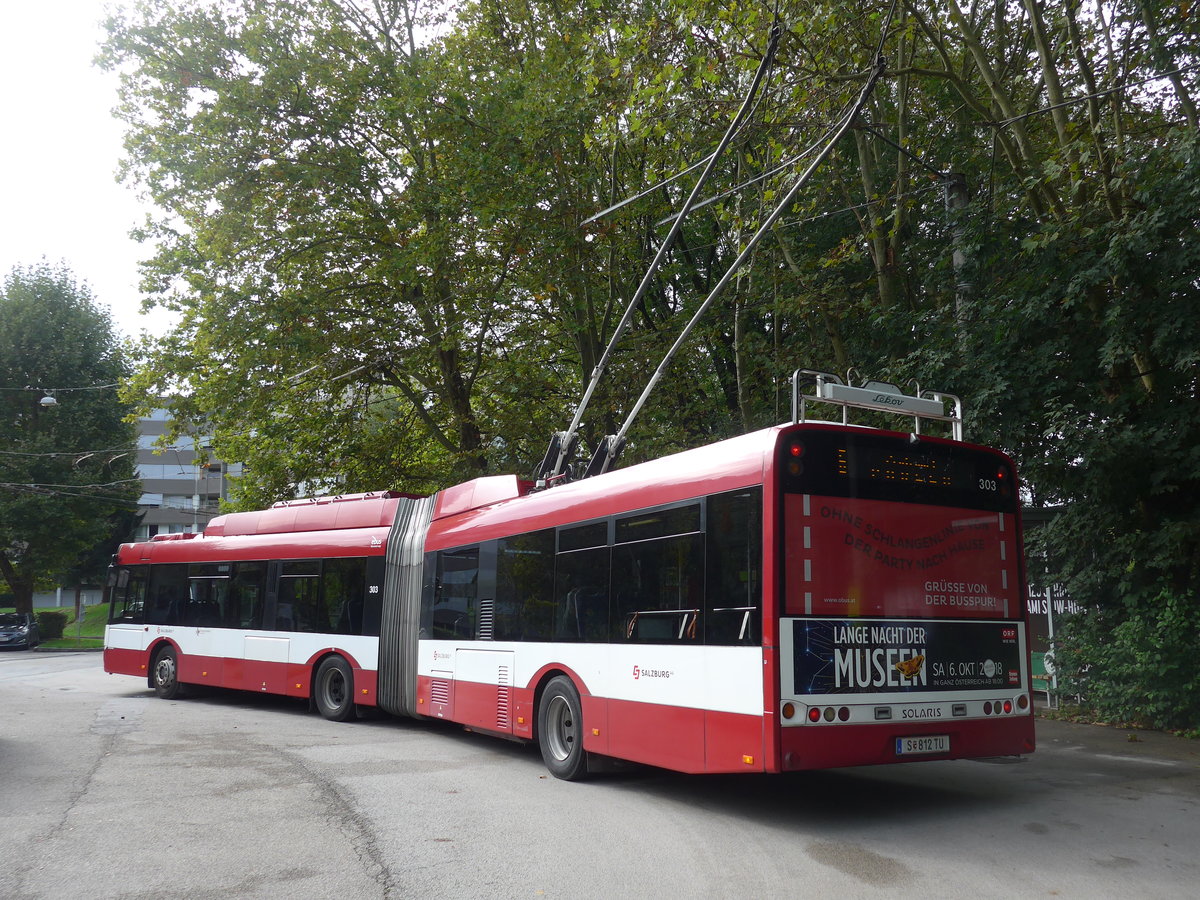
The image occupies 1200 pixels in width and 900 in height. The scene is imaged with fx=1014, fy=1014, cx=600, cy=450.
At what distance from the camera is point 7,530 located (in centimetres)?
3812

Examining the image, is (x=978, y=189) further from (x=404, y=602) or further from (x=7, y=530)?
(x=7, y=530)

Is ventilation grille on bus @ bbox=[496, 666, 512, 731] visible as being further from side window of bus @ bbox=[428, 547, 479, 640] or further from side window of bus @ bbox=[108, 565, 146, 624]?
side window of bus @ bbox=[108, 565, 146, 624]

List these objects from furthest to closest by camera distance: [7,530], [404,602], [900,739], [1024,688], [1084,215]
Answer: [7,530] < [404,602] < [1084,215] < [1024,688] < [900,739]

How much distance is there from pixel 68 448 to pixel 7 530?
4.01 meters

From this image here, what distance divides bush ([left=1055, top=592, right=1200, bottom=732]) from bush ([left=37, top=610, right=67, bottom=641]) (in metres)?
42.1

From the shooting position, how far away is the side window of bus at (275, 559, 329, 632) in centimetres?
1515

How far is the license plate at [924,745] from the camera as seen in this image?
23.8 feet

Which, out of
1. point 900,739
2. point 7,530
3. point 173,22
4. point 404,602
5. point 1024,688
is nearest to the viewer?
point 900,739

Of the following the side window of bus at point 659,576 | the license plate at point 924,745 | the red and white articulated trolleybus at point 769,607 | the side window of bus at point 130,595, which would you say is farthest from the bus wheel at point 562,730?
the side window of bus at point 130,595

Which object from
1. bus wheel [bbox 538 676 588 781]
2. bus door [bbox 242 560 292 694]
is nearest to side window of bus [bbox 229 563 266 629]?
bus door [bbox 242 560 292 694]

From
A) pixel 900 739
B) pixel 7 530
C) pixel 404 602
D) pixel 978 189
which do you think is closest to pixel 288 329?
pixel 404 602

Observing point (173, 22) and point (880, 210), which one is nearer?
point (880, 210)

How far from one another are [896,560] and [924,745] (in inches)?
53.0

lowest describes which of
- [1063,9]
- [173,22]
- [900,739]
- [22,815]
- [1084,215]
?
[22,815]
